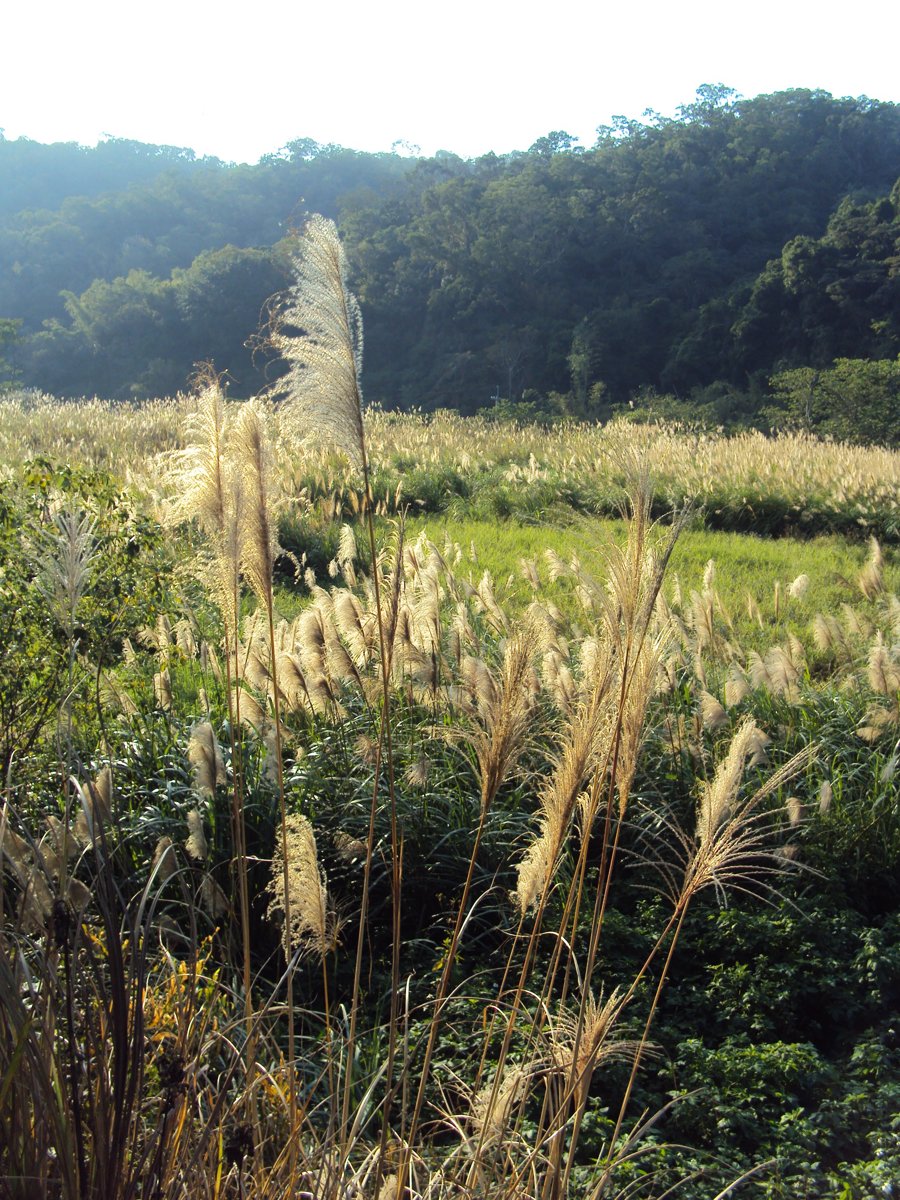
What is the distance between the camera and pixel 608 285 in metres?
52.2

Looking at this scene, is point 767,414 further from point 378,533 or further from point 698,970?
point 698,970

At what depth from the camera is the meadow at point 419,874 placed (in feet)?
6.10

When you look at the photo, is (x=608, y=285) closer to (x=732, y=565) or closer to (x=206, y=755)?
(x=732, y=565)

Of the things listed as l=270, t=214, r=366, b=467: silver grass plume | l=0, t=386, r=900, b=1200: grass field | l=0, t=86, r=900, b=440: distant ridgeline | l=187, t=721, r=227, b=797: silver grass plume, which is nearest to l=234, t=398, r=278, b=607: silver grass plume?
l=0, t=386, r=900, b=1200: grass field

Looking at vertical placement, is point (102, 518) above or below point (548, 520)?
above

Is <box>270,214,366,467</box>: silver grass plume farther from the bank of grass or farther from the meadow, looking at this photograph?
the bank of grass

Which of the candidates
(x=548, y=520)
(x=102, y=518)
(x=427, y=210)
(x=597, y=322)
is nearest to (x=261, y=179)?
(x=427, y=210)

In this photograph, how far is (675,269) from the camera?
50.4m

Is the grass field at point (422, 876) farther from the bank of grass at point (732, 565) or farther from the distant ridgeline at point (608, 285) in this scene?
the distant ridgeline at point (608, 285)

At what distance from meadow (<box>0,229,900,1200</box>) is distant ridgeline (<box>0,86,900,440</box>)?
3546 cm

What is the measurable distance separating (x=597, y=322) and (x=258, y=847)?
4814 cm

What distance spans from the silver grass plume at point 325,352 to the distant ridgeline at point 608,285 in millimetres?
37723

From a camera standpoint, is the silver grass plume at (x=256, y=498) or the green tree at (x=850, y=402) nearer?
the silver grass plume at (x=256, y=498)

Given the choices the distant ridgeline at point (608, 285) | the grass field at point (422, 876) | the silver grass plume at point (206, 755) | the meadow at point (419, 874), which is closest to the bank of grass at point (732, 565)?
the grass field at point (422, 876)
